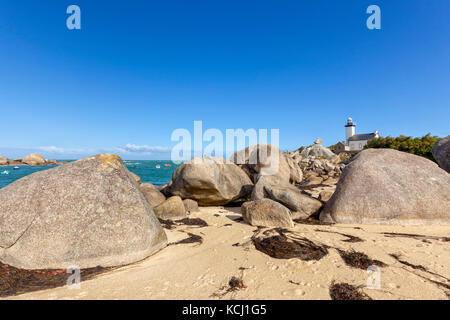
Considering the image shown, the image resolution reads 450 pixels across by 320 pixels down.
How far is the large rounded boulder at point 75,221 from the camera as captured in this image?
4.20 meters

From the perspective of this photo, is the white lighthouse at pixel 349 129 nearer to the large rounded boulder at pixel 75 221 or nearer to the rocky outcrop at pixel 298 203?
the rocky outcrop at pixel 298 203

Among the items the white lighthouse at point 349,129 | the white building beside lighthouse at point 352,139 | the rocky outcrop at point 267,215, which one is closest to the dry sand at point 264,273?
the rocky outcrop at point 267,215

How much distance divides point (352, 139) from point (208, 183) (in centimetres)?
8007

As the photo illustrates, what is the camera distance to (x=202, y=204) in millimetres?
10828

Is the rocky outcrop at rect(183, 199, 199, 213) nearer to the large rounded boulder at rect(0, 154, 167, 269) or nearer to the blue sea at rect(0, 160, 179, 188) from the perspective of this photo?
the large rounded boulder at rect(0, 154, 167, 269)

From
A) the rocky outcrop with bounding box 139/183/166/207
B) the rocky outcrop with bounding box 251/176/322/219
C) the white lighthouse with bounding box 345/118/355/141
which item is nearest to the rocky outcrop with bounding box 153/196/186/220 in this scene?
the rocky outcrop with bounding box 139/183/166/207

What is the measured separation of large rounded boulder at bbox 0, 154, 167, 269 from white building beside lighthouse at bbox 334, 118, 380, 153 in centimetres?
6663

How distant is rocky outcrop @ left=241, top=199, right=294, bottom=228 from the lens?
22.1 feet

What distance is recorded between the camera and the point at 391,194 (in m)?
6.84

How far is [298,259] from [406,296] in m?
1.73

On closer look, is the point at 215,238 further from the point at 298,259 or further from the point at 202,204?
the point at 202,204

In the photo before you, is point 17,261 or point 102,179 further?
point 102,179
